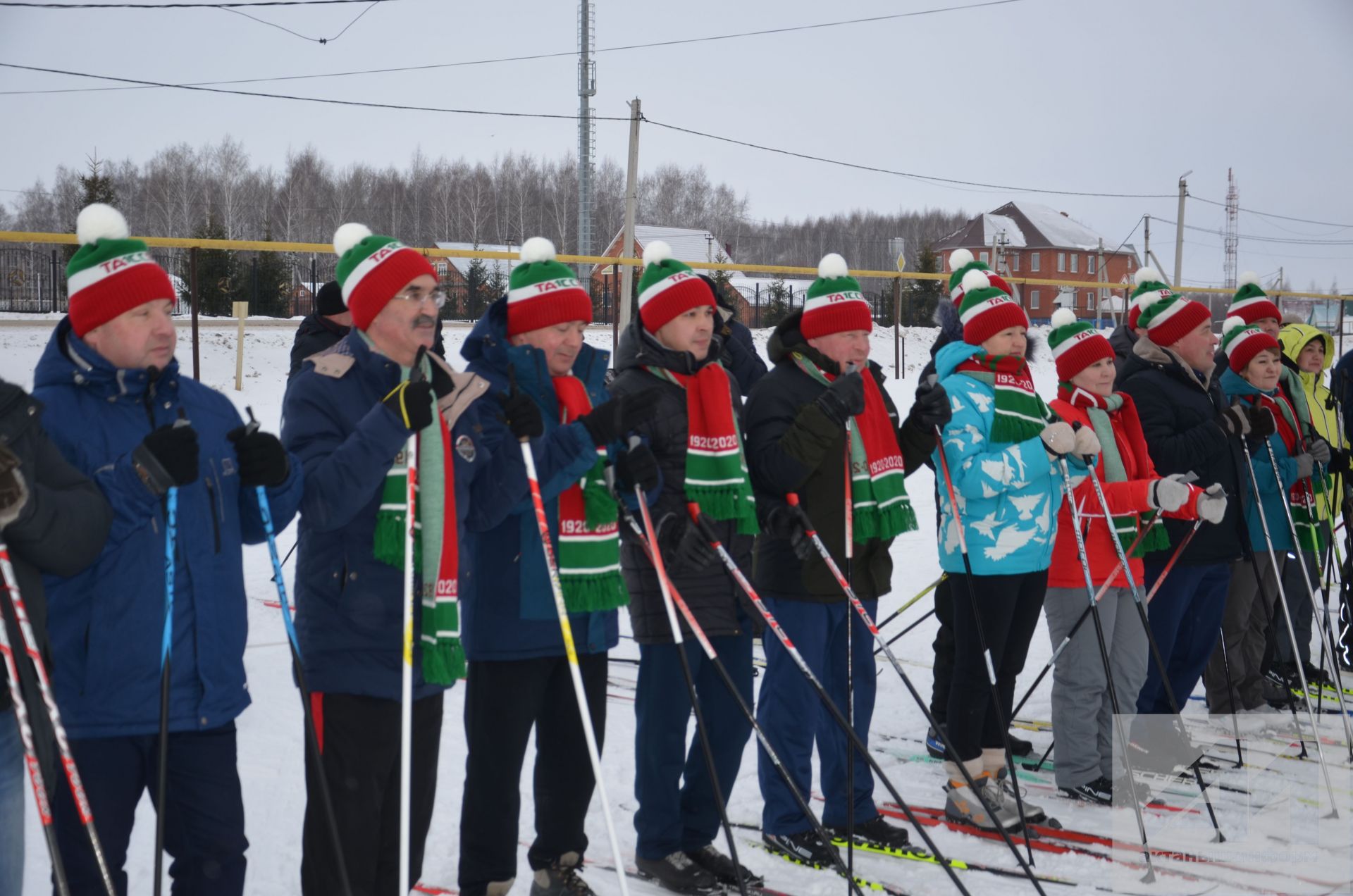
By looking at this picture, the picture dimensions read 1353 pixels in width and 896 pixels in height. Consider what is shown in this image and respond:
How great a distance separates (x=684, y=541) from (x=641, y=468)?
287 mm

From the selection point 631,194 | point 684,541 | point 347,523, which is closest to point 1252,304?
point 684,541

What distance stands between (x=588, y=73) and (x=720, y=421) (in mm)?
24660

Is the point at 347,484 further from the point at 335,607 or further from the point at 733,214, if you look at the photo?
the point at 733,214

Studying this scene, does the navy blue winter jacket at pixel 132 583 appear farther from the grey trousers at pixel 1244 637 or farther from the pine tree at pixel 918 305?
the pine tree at pixel 918 305

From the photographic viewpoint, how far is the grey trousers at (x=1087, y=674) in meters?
4.21

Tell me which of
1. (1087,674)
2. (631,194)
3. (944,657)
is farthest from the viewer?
(631,194)

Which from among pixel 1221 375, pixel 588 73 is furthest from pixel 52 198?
pixel 1221 375

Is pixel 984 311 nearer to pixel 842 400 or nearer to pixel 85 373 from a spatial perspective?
pixel 842 400

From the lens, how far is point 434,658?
2.67m

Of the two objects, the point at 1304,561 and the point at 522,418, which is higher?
the point at 522,418

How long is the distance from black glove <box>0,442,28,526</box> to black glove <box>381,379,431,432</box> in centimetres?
74

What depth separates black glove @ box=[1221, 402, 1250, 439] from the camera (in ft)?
16.1

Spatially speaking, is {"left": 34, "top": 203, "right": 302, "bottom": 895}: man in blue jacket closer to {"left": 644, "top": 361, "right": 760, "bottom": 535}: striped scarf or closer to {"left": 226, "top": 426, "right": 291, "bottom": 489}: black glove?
{"left": 226, "top": 426, "right": 291, "bottom": 489}: black glove

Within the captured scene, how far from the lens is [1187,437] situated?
15.1 ft
